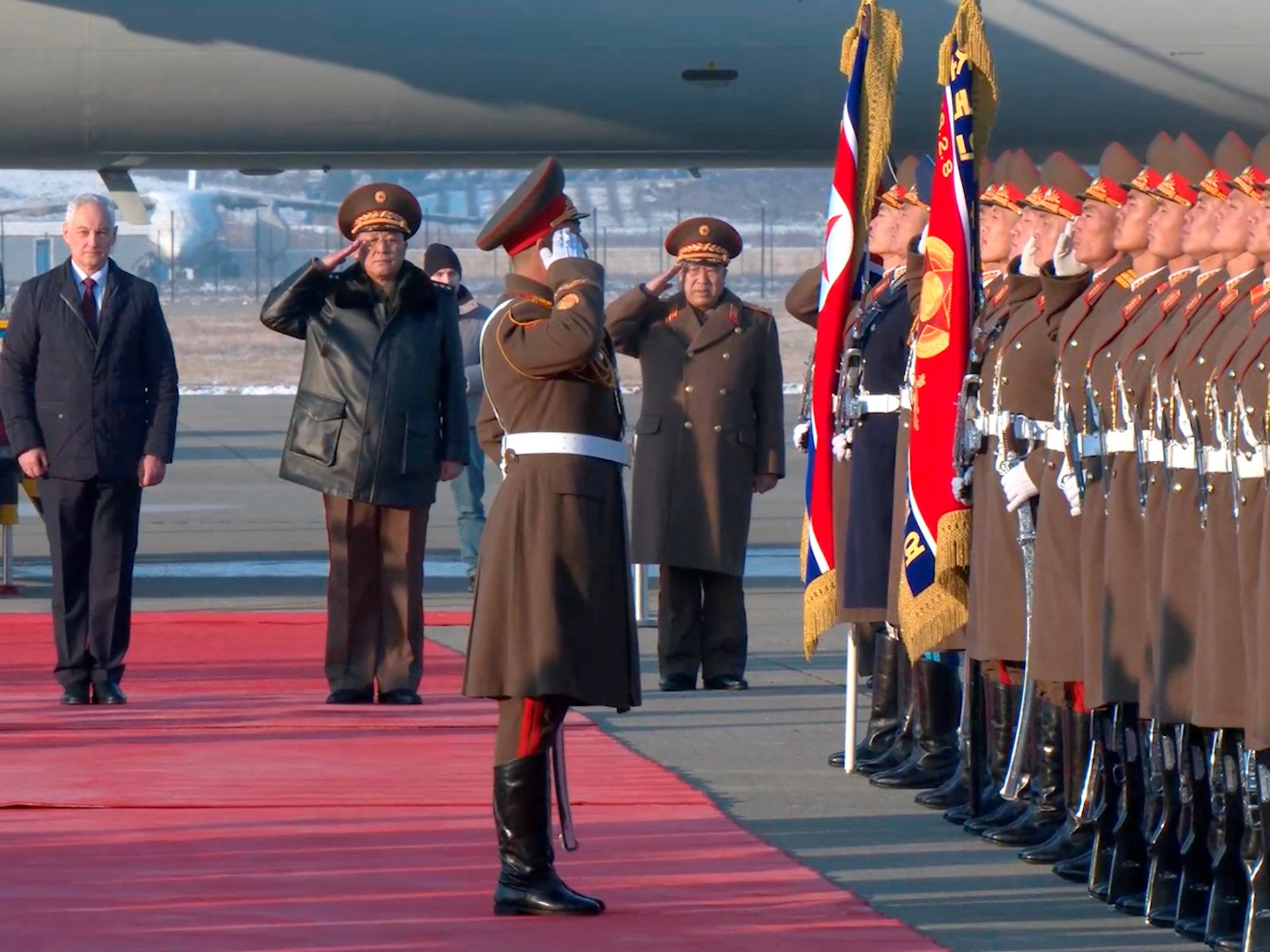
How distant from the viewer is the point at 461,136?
1111 centimetres

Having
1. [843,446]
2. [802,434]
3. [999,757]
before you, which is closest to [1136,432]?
[999,757]

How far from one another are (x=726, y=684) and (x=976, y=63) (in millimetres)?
2958

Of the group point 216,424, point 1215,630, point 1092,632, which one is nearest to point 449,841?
point 1092,632

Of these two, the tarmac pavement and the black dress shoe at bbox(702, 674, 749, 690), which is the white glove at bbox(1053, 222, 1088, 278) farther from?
the black dress shoe at bbox(702, 674, 749, 690)

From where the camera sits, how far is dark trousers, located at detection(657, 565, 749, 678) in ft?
28.9

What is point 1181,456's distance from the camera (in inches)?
192

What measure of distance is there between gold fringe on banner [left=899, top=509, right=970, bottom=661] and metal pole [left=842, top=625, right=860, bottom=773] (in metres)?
0.60

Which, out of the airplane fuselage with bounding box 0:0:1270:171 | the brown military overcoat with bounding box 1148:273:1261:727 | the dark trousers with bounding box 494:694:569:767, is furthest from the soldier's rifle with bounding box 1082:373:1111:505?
the airplane fuselage with bounding box 0:0:1270:171

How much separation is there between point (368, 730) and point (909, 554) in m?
2.15

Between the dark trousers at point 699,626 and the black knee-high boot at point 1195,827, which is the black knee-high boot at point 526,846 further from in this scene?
the dark trousers at point 699,626

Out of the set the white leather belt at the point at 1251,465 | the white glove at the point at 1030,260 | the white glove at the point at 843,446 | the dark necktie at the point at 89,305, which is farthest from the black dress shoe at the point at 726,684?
the white leather belt at the point at 1251,465

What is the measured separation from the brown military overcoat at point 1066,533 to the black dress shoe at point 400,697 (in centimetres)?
324

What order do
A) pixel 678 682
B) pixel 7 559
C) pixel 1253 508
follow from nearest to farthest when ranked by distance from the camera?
pixel 1253 508, pixel 678 682, pixel 7 559

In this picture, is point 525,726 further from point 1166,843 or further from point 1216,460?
point 1216,460
